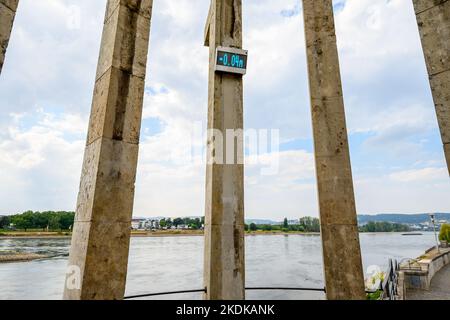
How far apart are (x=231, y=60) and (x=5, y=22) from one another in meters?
3.64

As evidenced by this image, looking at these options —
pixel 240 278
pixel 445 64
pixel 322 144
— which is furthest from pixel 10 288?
pixel 445 64

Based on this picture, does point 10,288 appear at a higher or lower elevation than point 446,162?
lower

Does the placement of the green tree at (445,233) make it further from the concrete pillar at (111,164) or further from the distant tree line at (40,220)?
the distant tree line at (40,220)

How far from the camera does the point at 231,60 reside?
5.46m

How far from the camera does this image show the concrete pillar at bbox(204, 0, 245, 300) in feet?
15.4

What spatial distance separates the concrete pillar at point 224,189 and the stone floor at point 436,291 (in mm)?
12185

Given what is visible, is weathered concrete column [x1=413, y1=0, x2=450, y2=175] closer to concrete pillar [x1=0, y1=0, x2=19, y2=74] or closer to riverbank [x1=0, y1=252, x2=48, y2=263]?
concrete pillar [x1=0, y1=0, x2=19, y2=74]

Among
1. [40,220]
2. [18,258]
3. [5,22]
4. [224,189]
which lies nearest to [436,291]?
[224,189]

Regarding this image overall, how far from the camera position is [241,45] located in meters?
5.85

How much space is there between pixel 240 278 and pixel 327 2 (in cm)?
572

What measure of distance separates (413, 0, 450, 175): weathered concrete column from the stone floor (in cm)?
1246

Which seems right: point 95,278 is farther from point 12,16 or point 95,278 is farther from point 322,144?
point 322,144

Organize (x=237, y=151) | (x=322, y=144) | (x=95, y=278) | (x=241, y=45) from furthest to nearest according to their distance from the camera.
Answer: (x=241, y=45)
(x=237, y=151)
(x=322, y=144)
(x=95, y=278)

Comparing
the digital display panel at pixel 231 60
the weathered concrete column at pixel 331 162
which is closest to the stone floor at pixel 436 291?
the weathered concrete column at pixel 331 162
